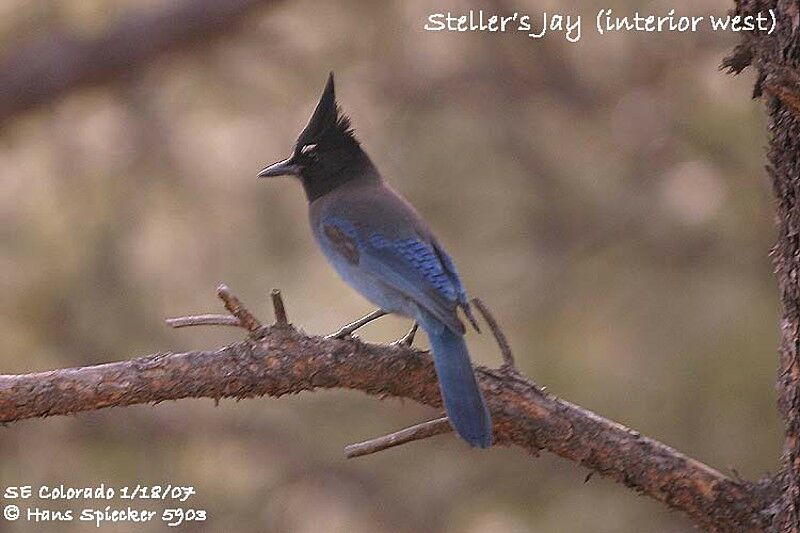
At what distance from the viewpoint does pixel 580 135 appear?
5.96 meters

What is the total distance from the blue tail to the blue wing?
13cm

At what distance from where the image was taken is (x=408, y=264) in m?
3.56

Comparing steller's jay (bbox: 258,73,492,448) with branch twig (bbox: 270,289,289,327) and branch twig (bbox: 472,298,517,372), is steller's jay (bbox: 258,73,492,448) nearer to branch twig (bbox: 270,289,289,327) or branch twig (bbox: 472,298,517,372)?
branch twig (bbox: 472,298,517,372)

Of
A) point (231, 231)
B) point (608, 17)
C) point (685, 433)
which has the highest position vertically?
point (608, 17)

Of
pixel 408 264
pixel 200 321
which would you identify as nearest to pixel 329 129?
pixel 408 264

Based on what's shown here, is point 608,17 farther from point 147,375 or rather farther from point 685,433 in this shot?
point 147,375

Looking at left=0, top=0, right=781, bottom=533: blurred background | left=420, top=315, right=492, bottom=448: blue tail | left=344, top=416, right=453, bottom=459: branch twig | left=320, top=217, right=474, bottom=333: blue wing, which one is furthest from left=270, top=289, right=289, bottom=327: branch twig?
left=0, top=0, right=781, bottom=533: blurred background

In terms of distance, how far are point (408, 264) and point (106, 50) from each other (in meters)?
2.55

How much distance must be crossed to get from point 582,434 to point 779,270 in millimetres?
569

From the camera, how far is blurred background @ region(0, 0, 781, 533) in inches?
211

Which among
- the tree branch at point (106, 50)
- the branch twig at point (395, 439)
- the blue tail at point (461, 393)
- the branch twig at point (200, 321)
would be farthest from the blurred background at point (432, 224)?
the branch twig at point (200, 321)

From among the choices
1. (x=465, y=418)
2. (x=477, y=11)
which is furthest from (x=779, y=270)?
(x=477, y=11)

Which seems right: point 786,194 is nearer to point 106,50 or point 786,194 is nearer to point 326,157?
point 326,157

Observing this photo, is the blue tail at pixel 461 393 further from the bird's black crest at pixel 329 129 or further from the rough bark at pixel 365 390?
the bird's black crest at pixel 329 129
